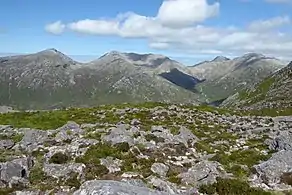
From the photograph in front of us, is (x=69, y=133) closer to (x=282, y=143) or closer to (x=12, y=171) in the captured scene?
(x=12, y=171)

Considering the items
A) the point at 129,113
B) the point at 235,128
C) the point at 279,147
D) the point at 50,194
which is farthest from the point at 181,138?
the point at 129,113

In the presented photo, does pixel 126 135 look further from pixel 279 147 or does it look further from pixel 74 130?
pixel 279 147

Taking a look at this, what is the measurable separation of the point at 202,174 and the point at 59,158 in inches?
422

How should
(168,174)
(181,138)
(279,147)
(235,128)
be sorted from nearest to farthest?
(168,174) < (279,147) < (181,138) < (235,128)

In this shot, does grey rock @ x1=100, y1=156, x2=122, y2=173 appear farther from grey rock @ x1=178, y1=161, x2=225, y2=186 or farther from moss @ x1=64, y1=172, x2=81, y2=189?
grey rock @ x1=178, y1=161, x2=225, y2=186

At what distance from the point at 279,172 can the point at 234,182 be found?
4.00 meters

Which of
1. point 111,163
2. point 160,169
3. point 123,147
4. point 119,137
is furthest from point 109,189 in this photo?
point 119,137

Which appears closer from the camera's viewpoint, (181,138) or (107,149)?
(107,149)

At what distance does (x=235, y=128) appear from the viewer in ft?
171

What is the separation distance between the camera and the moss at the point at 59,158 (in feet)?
93.6

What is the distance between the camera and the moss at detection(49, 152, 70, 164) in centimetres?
2854

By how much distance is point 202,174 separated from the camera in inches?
992

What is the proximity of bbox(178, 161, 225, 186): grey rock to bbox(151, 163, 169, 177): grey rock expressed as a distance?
164cm

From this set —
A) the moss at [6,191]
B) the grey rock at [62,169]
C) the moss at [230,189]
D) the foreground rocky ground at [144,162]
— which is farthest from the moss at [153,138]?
the moss at [6,191]
